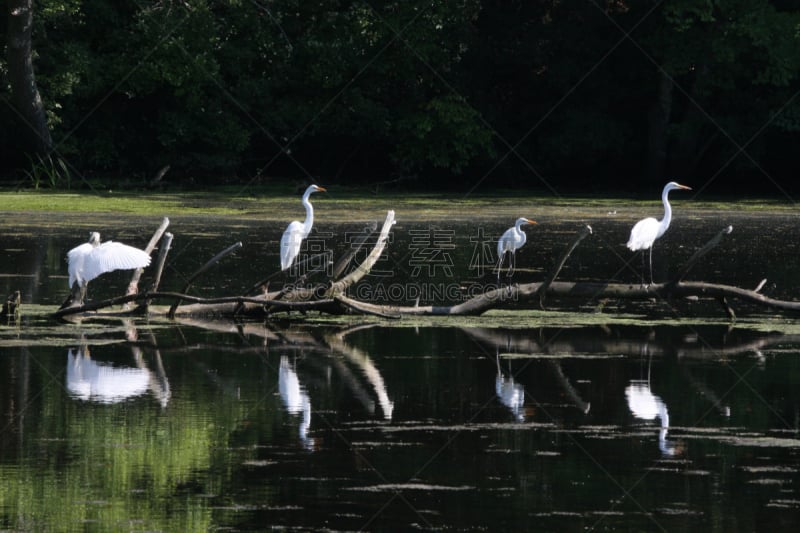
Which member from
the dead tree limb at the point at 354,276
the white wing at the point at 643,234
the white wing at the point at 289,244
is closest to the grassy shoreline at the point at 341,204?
the white wing at the point at 643,234

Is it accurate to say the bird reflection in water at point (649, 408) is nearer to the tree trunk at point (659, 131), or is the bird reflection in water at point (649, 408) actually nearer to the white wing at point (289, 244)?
the white wing at point (289, 244)

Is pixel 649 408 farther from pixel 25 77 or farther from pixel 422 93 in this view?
pixel 422 93

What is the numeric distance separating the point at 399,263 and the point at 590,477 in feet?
40.6

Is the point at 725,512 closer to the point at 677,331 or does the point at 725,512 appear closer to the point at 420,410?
the point at 420,410

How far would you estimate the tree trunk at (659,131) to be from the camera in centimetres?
4091

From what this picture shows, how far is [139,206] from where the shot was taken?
30188 mm

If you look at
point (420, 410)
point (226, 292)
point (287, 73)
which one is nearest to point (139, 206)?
point (287, 73)

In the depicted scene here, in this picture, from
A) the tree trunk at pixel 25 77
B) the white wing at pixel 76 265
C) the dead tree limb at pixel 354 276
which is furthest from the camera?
the tree trunk at pixel 25 77

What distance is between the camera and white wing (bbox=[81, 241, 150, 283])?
12.9 metres

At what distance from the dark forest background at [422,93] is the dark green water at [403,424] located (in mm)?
24230

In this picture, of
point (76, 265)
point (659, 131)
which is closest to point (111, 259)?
point (76, 265)

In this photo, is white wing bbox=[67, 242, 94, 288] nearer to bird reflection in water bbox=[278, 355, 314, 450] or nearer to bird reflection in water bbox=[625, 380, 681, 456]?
bird reflection in water bbox=[278, 355, 314, 450]

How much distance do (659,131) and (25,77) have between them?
17714 millimetres

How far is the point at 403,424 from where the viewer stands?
8695mm
